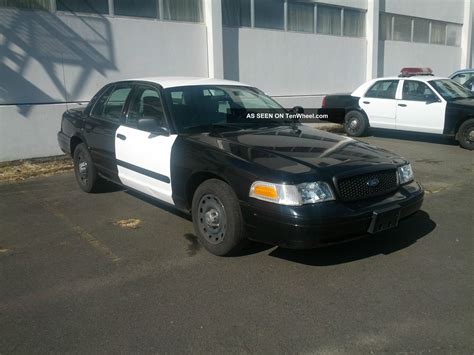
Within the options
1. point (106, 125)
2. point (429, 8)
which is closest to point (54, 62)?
point (106, 125)

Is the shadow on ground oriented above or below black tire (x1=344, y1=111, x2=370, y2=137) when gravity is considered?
below

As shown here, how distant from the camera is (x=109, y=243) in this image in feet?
15.1

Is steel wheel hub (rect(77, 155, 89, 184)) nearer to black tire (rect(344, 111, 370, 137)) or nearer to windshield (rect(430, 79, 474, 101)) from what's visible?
black tire (rect(344, 111, 370, 137))

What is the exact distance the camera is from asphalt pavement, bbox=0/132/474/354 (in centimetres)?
290

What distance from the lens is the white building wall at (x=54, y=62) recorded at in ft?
28.5

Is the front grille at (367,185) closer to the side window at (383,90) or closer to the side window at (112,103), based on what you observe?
the side window at (112,103)

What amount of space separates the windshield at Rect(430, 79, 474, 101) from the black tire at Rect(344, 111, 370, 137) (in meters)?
1.81

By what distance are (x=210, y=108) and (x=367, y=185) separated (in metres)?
1.91

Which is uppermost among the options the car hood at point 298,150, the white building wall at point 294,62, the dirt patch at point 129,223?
the white building wall at point 294,62

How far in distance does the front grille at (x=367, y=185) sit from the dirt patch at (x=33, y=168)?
5.83 metres

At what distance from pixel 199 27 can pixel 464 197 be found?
759 centimetres

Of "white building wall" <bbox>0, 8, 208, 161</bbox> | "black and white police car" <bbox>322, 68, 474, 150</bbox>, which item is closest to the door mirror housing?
"white building wall" <bbox>0, 8, 208, 161</bbox>

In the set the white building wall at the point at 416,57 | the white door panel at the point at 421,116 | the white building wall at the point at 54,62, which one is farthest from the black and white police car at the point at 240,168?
the white building wall at the point at 416,57

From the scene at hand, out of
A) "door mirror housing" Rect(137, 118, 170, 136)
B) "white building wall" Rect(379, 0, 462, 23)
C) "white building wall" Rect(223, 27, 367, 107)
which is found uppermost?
"white building wall" Rect(379, 0, 462, 23)
